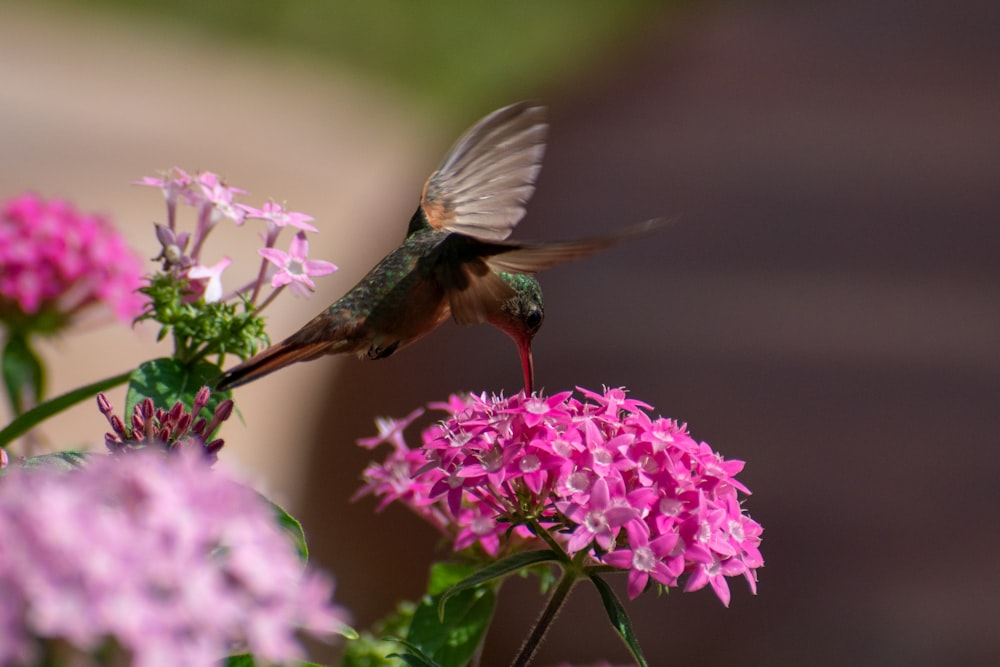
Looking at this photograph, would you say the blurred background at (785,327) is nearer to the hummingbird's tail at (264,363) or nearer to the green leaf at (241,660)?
the hummingbird's tail at (264,363)

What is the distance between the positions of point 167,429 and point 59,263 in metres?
0.95

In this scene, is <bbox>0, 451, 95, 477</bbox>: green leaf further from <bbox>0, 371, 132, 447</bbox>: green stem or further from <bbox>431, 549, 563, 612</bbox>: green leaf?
<bbox>431, 549, 563, 612</bbox>: green leaf

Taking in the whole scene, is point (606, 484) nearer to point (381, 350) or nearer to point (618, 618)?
point (618, 618)

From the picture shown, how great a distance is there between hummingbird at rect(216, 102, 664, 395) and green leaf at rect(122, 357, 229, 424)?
0.07 m

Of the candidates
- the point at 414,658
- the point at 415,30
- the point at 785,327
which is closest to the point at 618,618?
the point at 414,658

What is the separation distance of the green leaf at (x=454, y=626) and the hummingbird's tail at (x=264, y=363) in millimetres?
330

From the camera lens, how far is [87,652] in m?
0.75

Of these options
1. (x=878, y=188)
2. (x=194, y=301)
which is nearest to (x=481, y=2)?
(x=878, y=188)

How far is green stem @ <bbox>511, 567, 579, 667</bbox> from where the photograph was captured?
3.92ft

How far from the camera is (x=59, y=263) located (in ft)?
6.57

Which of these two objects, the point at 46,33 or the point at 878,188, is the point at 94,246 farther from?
the point at 46,33

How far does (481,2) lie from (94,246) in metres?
7.80

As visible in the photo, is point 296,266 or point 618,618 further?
point 296,266

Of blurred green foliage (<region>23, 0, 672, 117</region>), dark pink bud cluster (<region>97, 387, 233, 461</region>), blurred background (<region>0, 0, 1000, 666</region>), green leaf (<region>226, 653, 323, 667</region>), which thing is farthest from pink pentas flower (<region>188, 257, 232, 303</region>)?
blurred green foliage (<region>23, 0, 672, 117</region>)
